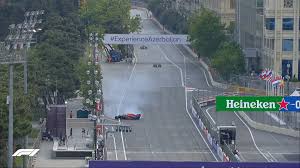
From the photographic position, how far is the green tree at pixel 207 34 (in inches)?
3831

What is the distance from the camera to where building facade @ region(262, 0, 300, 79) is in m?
83.5

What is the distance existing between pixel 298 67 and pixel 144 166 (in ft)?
149

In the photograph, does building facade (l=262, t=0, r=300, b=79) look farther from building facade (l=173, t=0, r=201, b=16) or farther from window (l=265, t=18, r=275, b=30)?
building facade (l=173, t=0, r=201, b=16)

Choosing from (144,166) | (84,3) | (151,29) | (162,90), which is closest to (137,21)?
(84,3)

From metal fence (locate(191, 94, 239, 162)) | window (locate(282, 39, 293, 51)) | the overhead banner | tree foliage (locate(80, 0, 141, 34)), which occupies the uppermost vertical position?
tree foliage (locate(80, 0, 141, 34))

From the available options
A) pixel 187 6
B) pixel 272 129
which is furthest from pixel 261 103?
pixel 187 6

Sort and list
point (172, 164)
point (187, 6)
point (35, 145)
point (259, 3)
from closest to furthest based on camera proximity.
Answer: point (172, 164) → point (35, 145) → point (259, 3) → point (187, 6)

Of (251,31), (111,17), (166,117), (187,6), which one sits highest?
(187,6)

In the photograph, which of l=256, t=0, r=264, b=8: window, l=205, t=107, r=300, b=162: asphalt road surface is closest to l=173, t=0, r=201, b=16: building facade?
l=256, t=0, r=264, b=8: window

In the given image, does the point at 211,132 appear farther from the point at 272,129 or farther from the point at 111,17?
the point at 111,17

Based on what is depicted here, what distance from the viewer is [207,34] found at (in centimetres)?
9769

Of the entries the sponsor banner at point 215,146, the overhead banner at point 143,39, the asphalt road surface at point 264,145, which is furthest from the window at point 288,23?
the sponsor banner at point 215,146

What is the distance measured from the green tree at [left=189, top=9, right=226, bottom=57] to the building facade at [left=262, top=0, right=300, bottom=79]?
39.5 ft

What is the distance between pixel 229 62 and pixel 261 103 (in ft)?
84.7
